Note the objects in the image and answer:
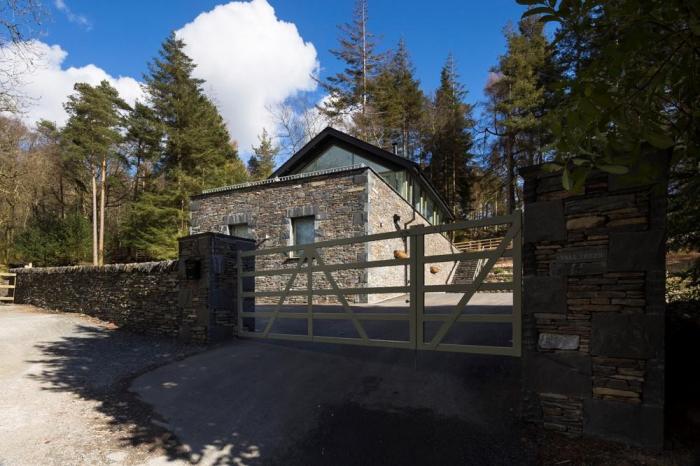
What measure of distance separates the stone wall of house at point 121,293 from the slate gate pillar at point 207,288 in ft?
1.32

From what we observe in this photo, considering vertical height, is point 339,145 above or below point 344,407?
above

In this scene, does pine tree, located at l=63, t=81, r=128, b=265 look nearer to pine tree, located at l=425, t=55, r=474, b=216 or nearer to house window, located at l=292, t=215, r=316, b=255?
house window, located at l=292, t=215, r=316, b=255

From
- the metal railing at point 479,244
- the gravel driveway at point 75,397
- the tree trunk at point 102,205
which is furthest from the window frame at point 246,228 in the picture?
the metal railing at point 479,244

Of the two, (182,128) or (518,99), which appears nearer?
(518,99)

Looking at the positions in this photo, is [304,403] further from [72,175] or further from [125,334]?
[72,175]

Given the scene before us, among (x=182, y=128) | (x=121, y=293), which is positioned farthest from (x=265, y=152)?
(x=121, y=293)

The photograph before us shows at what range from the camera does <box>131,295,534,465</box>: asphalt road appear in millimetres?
2820

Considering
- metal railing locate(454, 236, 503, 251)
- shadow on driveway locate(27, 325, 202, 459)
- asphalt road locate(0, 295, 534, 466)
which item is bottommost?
shadow on driveway locate(27, 325, 202, 459)

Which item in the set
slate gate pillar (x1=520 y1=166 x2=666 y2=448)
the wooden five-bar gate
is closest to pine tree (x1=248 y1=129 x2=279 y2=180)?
the wooden five-bar gate

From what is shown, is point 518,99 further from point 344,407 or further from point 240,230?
point 344,407

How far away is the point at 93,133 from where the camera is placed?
2059 cm

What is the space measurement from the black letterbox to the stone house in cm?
558

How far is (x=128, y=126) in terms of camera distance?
72.4 feet

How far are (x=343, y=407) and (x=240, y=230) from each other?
1079cm
